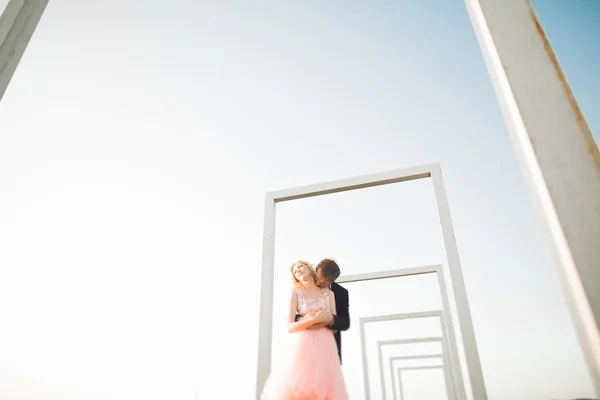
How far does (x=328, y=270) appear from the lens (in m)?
3.21

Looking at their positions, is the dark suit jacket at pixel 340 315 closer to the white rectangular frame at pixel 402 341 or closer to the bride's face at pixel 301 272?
the bride's face at pixel 301 272

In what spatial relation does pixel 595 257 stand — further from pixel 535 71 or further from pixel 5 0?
pixel 5 0

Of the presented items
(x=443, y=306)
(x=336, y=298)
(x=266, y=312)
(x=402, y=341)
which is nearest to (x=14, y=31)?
(x=266, y=312)

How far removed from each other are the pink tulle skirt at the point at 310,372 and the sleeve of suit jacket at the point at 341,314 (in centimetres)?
12

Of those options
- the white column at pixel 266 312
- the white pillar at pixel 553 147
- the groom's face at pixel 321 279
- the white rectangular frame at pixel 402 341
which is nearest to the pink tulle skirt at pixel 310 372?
the white column at pixel 266 312

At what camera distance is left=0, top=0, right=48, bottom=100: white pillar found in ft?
4.25

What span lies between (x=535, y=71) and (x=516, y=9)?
9.0 inches

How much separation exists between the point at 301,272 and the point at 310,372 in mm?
906

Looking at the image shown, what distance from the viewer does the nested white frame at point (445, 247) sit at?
90.8 inches

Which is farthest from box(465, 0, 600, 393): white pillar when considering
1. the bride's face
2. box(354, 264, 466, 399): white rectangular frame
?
box(354, 264, 466, 399): white rectangular frame

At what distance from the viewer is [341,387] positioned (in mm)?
2844

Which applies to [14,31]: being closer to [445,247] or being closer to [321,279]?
[321,279]

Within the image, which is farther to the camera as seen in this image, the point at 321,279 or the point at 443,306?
the point at 443,306

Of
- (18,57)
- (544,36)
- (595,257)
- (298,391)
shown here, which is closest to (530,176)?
(595,257)
